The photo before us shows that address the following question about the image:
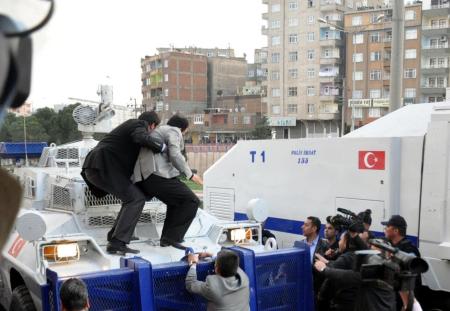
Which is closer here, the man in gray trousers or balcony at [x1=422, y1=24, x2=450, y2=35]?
the man in gray trousers

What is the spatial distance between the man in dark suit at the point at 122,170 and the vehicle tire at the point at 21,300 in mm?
812

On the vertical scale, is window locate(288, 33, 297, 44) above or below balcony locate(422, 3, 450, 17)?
below

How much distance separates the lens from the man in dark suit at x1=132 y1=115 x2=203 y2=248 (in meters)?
5.25

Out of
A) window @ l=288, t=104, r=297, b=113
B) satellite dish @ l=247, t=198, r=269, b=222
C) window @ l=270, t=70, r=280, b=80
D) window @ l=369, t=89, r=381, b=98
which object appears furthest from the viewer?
window @ l=270, t=70, r=280, b=80

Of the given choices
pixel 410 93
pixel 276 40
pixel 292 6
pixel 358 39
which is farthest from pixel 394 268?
pixel 292 6

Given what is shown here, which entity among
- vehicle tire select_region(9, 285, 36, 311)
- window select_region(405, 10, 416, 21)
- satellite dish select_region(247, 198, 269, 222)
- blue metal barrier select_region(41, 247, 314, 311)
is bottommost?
vehicle tire select_region(9, 285, 36, 311)

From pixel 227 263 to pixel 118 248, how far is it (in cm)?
147

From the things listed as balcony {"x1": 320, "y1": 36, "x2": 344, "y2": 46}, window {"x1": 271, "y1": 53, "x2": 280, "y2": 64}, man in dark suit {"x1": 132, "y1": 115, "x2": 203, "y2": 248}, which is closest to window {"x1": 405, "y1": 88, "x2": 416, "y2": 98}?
balcony {"x1": 320, "y1": 36, "x2": 344, "y2": 46}

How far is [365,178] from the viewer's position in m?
6.26

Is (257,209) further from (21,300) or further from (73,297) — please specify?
(73,297)

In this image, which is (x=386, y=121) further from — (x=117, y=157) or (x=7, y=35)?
(x=7, y=35)

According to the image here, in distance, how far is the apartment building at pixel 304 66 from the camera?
61000mm

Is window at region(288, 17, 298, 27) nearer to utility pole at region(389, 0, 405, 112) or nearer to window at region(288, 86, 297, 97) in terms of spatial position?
window at region(288, 86, 297, 97)

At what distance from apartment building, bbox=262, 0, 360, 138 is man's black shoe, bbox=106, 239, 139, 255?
184 ft
